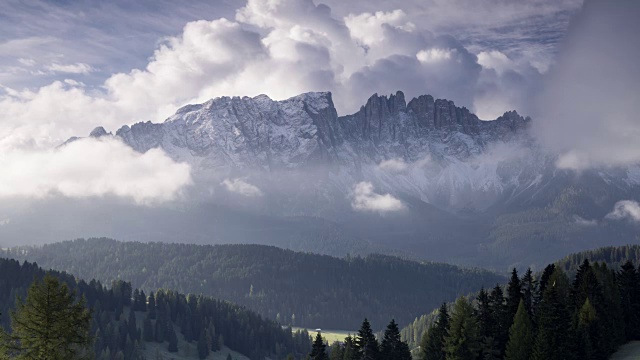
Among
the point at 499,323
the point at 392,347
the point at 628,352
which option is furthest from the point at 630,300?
the point at 392,347

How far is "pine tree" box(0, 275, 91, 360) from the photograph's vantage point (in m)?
56.3

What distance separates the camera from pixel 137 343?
7451 inches

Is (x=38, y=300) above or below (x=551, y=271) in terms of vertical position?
below

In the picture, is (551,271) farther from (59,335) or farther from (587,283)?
(59,335)

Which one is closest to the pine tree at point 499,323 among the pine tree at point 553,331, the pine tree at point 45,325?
the pine tree at point 553,331

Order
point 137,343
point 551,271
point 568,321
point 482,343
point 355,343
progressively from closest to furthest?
1. point 568,321
2. point 482,343
3. point 355,343
4. point 551,271
5. point 137,343

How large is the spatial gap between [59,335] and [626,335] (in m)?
82.0

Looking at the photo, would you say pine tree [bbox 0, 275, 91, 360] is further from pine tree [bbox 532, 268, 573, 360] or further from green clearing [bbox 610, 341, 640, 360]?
green clearing [bbox 610, 341, 640, 360]

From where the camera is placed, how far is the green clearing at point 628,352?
9475cm

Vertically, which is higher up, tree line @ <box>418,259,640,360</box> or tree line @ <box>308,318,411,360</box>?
tree line @ <box>418,259,640,360</box>

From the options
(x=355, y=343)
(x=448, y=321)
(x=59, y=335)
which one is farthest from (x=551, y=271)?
(x=59, y=335)

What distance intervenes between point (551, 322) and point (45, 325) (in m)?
56.9

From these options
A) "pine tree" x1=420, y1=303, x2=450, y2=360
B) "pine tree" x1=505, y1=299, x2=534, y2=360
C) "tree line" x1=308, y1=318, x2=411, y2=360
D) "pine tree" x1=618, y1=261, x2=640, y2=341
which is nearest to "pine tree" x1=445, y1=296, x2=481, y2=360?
"pine tree" x1=505, y1=299, x2=534, y2=360


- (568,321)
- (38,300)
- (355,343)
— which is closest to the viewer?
(38,300)
